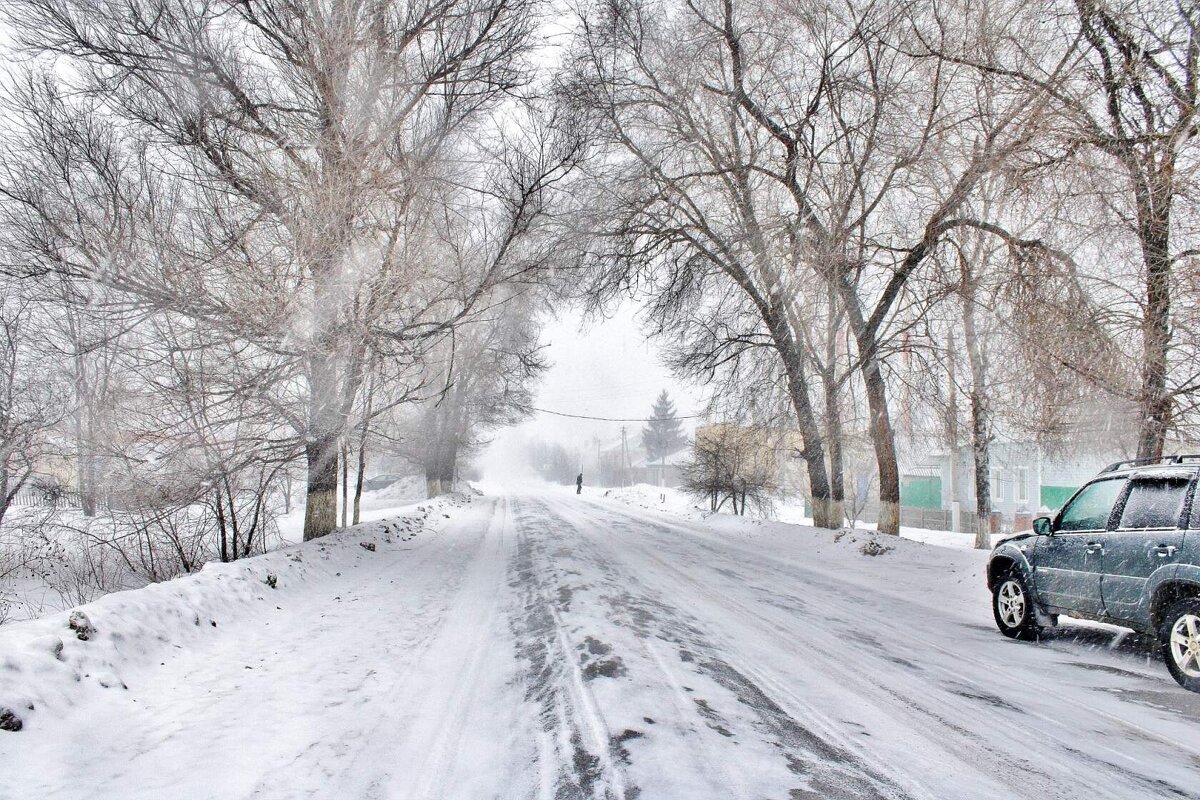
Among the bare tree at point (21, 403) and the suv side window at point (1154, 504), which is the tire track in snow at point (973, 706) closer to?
the suv side window at point (1154, 504)

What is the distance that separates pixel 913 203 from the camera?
12.7 metres

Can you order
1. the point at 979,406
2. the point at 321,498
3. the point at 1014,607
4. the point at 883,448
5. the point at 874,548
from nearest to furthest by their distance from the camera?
the point at 1014,607 → the point at 321,498 → the point at 874,548 → the point at 979,406 → the point at 883,448

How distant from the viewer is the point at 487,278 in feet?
32.6

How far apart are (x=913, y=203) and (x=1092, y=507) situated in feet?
28.5

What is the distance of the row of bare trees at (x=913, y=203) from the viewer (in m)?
7.66

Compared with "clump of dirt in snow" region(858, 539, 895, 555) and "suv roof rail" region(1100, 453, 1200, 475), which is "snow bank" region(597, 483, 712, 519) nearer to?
"clump of dirt in snow" region(858, 539, 895, 555)

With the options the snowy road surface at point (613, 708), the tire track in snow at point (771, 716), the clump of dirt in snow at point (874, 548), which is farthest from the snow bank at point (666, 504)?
the snowy road surface at point (613, 708)

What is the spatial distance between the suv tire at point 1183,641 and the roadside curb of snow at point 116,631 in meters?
7.32

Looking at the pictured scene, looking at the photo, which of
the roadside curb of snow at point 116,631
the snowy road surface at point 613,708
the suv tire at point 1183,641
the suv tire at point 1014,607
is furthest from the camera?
the suv tire at point 1014,607

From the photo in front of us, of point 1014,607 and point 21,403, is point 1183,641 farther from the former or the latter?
point 21,403

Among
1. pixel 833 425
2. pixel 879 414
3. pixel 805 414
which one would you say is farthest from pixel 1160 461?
pixel 805 414

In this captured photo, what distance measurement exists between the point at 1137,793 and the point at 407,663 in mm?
4429

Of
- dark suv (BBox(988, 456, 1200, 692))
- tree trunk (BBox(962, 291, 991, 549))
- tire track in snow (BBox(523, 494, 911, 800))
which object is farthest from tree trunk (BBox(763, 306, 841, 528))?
tire track in snow (BBox(523, 494, 911, 800))

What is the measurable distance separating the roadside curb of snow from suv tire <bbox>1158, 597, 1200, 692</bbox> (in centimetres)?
732
